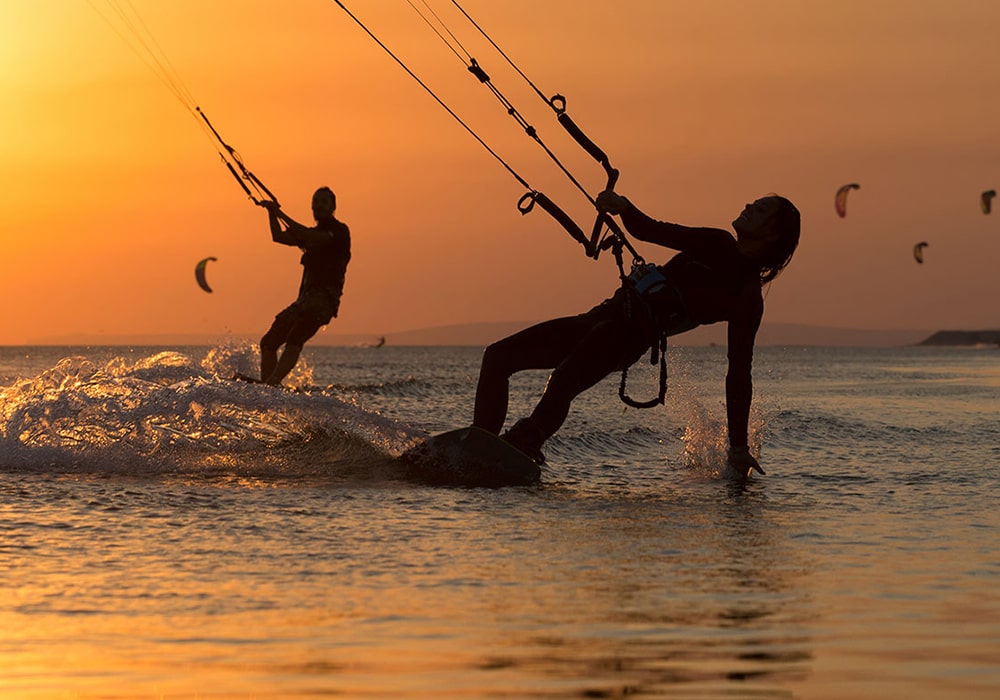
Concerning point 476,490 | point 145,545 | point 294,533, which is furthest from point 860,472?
point 145,545

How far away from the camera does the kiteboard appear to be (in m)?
9.75

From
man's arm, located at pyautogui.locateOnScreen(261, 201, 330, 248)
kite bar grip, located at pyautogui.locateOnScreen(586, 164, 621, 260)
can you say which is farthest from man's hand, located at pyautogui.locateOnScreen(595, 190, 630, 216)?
man's arm, located at pyautogui.locateOnScreen(261, 201, 330, 248)

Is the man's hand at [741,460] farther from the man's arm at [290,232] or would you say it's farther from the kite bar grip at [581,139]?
the man's arm at [290,232]

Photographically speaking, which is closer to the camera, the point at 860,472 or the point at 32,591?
the point at 32,591

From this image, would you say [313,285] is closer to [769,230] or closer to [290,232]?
[290,232]

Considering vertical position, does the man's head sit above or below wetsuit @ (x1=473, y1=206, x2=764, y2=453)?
above

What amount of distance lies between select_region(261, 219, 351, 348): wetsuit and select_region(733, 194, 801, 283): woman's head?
6049 mm

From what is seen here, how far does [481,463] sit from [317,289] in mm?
5699

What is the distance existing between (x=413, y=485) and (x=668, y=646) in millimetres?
4842

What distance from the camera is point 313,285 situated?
15.0 m

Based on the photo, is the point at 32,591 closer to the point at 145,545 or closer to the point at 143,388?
the point at 145,545

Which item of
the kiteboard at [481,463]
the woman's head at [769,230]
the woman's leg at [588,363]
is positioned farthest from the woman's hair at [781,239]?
the kiteboard at [481,463]

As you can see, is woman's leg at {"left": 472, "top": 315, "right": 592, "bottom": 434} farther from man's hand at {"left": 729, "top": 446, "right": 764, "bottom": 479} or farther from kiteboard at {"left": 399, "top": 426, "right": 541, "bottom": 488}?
man's hand at {"left": 729, "top": 446, "right": 764, "bottom": 479}

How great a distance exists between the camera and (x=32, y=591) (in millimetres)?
5758
